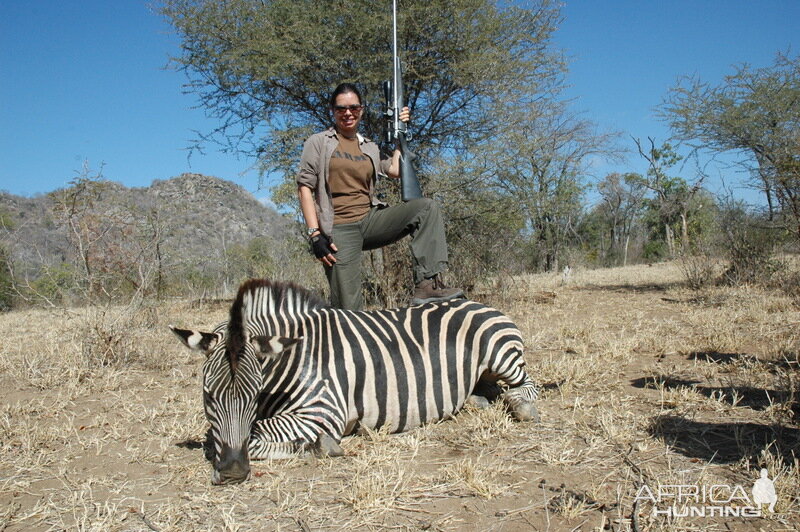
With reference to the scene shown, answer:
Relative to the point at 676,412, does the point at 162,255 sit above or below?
above

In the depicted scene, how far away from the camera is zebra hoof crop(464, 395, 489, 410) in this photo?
4.03 meters

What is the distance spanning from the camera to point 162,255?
9969 mm

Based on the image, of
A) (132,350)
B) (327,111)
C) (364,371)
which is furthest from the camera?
(327,111)

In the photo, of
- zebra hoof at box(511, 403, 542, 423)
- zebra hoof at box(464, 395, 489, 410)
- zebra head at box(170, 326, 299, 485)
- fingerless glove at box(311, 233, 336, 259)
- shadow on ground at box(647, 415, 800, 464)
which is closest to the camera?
zebra head at box(170, 326, 299, 485)

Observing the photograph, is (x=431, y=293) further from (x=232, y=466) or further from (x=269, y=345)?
(x=232, y=466)

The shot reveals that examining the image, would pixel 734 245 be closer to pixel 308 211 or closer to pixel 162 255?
pixel 308 211

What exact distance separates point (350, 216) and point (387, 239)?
1.18ft

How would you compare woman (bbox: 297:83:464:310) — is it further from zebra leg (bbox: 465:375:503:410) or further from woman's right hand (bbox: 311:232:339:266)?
zebra leg (bbox: 465:375:503:410)

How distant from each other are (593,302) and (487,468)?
7429mm

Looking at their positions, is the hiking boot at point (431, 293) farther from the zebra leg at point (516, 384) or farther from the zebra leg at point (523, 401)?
the zebra leg at point (523, 401)

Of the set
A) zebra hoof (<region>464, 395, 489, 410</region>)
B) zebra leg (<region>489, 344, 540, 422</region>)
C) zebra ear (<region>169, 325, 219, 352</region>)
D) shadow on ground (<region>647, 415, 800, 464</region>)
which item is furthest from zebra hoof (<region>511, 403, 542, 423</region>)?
zebra ear (<region>169, 325, 219, 352</region>)

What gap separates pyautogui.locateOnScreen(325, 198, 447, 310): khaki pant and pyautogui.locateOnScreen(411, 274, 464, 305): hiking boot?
0.20ft

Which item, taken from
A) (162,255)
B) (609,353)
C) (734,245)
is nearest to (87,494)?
(609,353)

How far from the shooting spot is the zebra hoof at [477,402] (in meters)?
4.03
